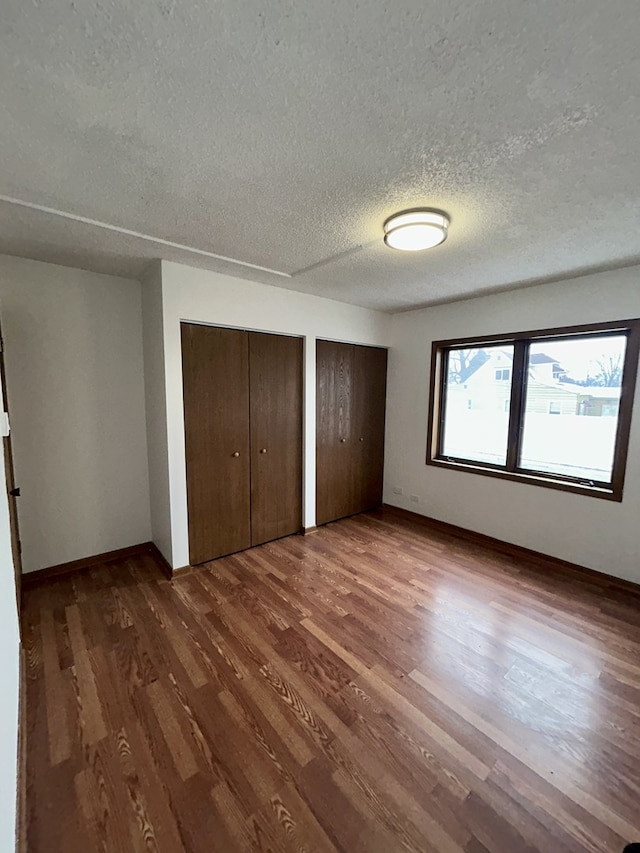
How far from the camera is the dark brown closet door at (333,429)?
12.0 ft

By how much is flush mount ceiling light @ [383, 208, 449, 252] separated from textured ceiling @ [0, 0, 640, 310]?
0.07 m

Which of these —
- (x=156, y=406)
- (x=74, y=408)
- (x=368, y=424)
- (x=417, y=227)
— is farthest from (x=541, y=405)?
(x=74, y=408)

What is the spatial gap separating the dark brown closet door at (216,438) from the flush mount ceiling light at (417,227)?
158 centimetres

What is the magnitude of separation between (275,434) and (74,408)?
1.68 meters

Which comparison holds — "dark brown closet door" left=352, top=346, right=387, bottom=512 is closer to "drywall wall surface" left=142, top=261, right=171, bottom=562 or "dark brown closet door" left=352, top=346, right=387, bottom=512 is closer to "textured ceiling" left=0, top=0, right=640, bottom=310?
"textured ceiling" left=0, top=0, right=640, bottom=310

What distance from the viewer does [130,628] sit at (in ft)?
6.97

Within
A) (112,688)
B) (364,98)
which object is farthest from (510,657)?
(364,98)

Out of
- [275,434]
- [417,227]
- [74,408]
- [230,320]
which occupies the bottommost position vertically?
[275,434]

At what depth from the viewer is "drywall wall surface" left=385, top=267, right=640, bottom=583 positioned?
2633 millimetres

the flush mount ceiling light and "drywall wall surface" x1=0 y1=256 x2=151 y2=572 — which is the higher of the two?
the flush mount ceiling light

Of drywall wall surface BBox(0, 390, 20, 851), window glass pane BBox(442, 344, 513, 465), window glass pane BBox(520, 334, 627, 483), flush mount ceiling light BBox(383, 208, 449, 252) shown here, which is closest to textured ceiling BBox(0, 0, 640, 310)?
flush mount ceiling light BBox(383, 208, 449, 252)

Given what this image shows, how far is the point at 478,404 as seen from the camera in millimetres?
3568

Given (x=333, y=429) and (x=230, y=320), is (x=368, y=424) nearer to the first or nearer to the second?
(x=333, y=429)

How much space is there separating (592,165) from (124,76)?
180 centimetres
